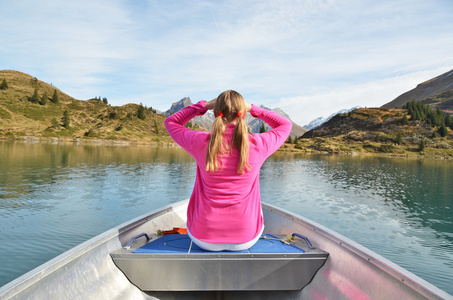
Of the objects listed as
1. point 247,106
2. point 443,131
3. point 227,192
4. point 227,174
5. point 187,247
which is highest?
point 443,131

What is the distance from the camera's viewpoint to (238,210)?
377 centimetres

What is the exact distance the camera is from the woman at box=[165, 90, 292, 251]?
3533 mm

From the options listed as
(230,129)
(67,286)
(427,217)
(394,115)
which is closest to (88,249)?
(67,286)

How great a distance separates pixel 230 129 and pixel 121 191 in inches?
855

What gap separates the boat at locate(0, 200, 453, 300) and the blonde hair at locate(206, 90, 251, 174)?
4.37 feet

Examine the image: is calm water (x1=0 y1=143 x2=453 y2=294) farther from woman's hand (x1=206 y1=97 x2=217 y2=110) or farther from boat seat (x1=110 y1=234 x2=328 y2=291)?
woman's hand (x1=206 y1=97 x2=217 y2=110)

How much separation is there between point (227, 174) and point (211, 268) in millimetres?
1400

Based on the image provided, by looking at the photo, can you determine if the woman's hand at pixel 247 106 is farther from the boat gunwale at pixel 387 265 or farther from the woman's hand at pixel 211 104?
the boat gunwale at pixel 387 265

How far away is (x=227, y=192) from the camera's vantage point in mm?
3701

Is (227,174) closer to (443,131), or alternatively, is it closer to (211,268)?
(211,268)

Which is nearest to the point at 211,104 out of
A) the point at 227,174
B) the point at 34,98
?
the point at 227,174

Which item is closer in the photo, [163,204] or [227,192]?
[227,192]

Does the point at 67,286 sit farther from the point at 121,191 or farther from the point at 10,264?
the point at 121,191

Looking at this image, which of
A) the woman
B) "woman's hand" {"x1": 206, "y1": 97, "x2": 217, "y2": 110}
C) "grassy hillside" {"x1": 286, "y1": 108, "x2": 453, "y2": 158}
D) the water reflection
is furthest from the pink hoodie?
"grassy hillside" {"x1": 286, "y1": 108, "x2": 453, "y2": 158}
